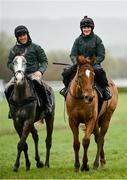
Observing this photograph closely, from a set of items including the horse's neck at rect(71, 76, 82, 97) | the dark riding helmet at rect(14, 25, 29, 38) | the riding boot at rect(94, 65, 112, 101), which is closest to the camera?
the horse's neck at rect(71, 76, 82, 97)

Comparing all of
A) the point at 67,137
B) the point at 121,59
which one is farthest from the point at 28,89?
the point at 121,59

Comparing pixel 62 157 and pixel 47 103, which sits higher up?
pixel 47 103

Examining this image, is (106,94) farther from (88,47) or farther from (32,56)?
(32,56)

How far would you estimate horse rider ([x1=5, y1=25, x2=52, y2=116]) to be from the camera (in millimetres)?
14359

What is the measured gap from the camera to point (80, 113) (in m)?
13.8

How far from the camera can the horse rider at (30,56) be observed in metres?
14.4

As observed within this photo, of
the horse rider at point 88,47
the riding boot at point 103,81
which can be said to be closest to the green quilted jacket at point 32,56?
the horse rider at point 88,47

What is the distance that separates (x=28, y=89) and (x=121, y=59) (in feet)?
272

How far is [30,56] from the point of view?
1460 cm

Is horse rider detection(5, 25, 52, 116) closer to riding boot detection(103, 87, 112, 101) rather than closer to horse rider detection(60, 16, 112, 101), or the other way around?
horse rider detection(60, 16, 112, 101)

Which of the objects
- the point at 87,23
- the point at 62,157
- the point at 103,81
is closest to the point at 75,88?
the point at 103,81

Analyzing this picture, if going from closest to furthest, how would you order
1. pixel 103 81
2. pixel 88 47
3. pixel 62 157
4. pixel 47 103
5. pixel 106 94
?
1. pixel 88 47
2. pixel 103 81
3. pixel 106 94
4. pixel 47 103
5. pixel 62 157

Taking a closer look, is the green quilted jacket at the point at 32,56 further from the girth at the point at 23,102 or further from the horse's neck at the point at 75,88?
the horse's neck at the point at 75,88

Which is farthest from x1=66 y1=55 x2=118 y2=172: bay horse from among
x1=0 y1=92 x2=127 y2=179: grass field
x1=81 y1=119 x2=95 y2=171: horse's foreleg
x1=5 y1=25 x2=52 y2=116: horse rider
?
x1=5 y1=25 x2=52 y2=116: horse rider
